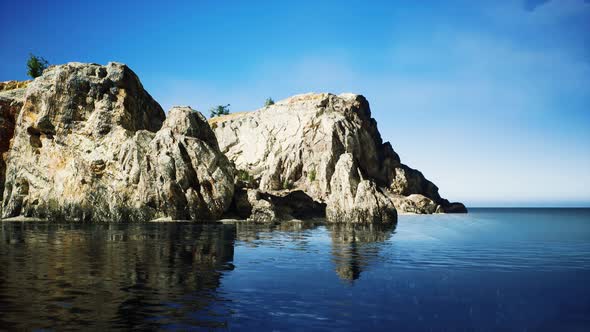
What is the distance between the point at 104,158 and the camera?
82.9 meters

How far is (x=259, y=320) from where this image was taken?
15.6 meters

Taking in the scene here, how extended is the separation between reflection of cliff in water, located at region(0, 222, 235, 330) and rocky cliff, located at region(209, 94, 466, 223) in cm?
7887

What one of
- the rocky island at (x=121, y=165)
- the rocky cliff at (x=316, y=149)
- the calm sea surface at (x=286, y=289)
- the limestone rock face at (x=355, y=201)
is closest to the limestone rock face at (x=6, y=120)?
the rocky island at (x=121, y=165)

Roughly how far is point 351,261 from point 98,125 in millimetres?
71474

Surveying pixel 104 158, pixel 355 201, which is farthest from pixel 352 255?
pixel 104 158

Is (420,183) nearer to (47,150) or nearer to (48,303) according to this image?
(47,150)

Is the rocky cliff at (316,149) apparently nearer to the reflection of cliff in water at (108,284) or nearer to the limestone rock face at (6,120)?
the limestone rock face at (6,120)

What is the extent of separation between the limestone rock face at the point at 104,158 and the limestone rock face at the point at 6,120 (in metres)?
7.70

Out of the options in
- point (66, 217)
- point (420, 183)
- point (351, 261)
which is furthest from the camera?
point (420, 183)

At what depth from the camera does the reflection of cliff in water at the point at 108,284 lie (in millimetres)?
15336

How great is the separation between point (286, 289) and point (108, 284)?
847 cm

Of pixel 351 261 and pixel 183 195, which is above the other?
pixel 183 195

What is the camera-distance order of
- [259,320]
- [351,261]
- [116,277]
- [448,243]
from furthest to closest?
1. [448,243]
2. [351,261]
3. [116,277]
4. [259,320]

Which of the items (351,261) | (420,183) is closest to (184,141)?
(351,261)
